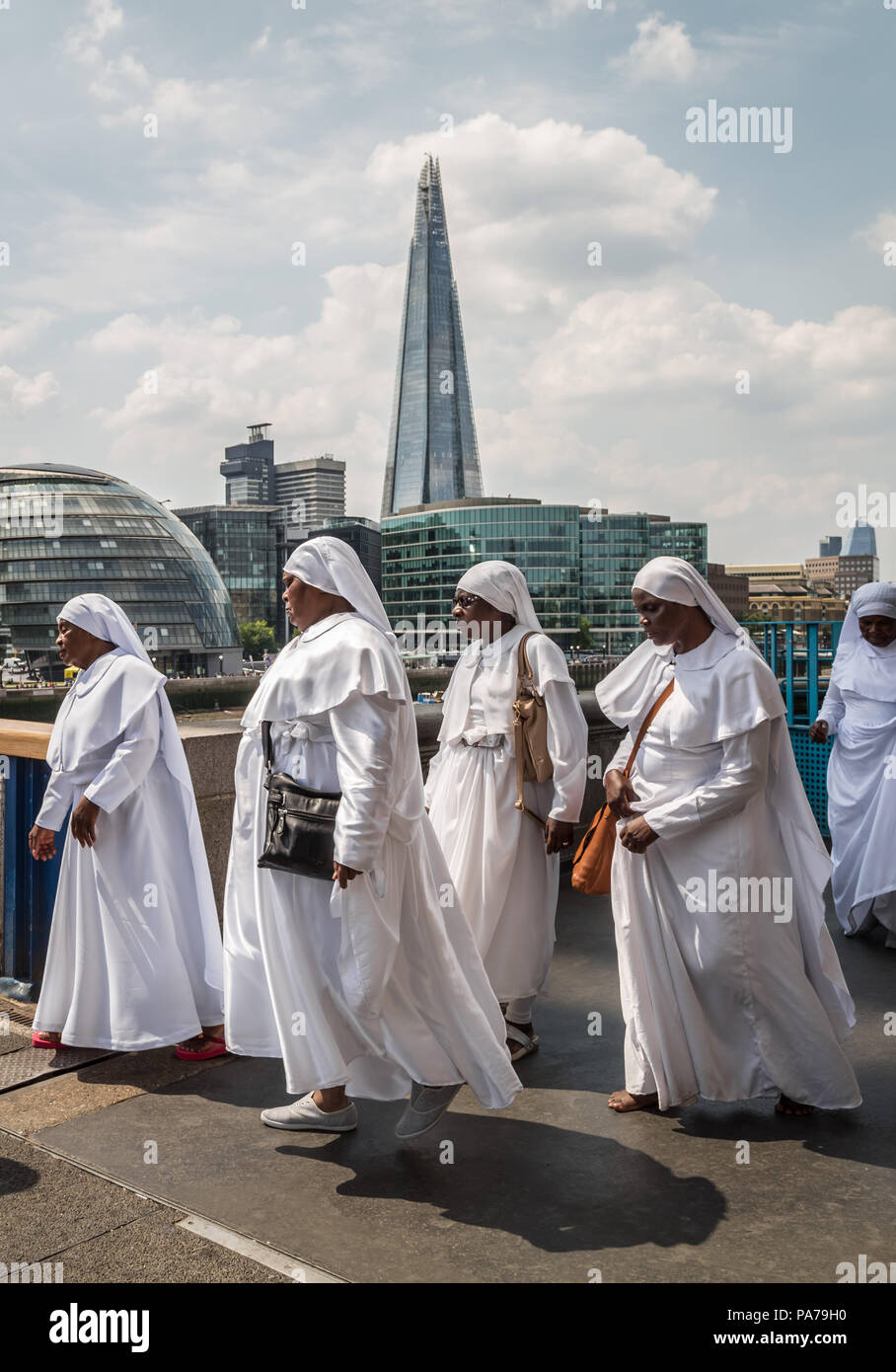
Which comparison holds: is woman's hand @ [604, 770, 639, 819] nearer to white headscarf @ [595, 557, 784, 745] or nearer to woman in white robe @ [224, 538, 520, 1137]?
white headscarf @ [595, 557, 784, 745]

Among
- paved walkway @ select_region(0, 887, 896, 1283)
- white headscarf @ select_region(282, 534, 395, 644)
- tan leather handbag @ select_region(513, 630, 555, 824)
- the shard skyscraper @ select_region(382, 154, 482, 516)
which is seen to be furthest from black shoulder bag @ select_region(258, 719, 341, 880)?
the shard skyscraper @ select_region(382, 154, 482, 516)

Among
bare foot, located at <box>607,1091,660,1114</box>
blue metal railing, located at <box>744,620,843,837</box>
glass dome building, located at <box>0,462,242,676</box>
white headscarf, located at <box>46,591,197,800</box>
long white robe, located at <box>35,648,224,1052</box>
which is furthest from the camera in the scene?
glass dome building, located at <box>0,462,242,676</box>

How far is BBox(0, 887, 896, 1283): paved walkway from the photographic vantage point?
311 cm

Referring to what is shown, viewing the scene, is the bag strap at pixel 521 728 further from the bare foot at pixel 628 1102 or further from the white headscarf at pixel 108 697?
the white headscarf at pixel 108 697

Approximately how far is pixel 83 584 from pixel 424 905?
97222mm

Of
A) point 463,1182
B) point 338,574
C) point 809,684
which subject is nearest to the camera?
point 463,1182

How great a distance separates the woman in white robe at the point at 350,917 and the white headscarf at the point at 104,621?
4.08ft

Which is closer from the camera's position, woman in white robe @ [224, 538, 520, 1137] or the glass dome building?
woman in white robe @ [224, 538, 520, 1137]

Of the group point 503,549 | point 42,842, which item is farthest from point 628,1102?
point 503,549

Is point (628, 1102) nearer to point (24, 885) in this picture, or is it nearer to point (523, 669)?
point (523, 669)

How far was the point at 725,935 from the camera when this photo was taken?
13.5ft

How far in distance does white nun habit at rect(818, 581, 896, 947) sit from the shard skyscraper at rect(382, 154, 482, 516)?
568 feet

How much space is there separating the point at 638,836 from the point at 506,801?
3.26 feet

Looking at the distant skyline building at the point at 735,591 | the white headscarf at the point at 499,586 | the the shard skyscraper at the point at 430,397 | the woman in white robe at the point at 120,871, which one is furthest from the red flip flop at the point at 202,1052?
the the shard skyscraper at the point at 430,397
